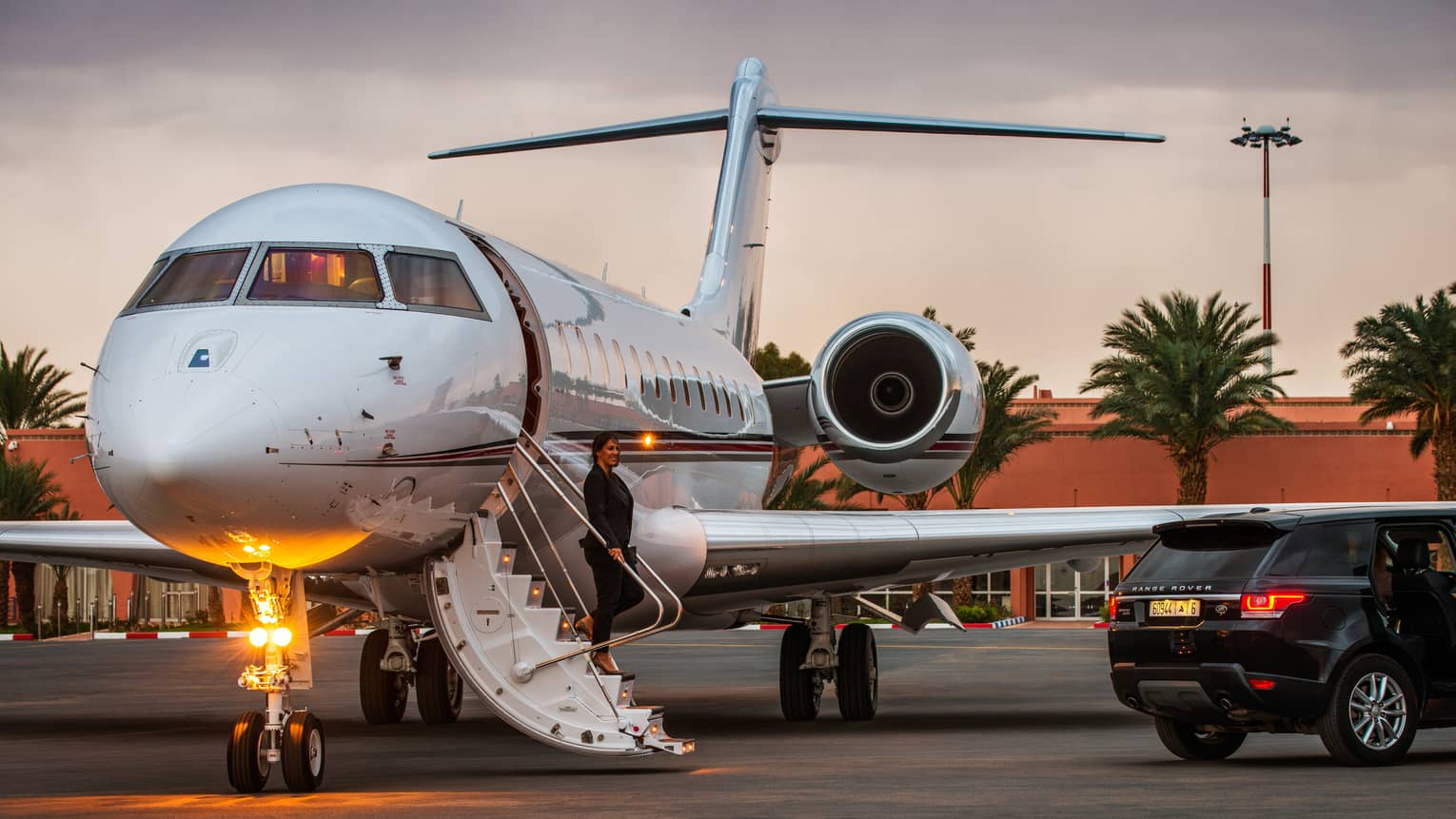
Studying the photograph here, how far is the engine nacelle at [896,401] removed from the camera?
1917 centimetres

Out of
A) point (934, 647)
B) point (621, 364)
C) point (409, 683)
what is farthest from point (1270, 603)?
point (934, 647)

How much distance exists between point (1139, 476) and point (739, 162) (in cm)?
2902

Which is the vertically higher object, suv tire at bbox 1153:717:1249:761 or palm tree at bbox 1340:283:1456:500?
palm tree at bbox 1340:283:1456:500

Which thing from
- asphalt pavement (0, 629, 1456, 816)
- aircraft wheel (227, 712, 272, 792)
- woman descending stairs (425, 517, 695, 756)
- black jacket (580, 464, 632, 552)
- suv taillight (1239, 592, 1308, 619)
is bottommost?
asphalt pavement (0, 629, 1456, 816)

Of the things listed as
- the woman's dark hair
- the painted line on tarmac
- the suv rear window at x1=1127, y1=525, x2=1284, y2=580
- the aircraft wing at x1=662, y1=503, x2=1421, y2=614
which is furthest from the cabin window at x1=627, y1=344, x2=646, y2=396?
the painted line on tarmac

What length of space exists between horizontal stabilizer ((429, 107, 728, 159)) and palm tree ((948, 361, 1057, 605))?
23886mm

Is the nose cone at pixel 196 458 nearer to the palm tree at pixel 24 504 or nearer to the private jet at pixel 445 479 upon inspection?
the private jet at pixel 445 479

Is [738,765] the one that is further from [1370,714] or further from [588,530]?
[1370,714]

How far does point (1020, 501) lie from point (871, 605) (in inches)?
1223

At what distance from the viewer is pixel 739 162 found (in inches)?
964

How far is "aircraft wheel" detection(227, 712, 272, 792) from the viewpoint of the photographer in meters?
11.0

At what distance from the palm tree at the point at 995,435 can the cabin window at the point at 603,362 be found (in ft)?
109

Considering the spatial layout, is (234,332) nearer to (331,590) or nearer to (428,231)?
(428,231)

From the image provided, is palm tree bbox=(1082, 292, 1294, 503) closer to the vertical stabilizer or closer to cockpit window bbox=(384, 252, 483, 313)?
the vertical stabilizer
